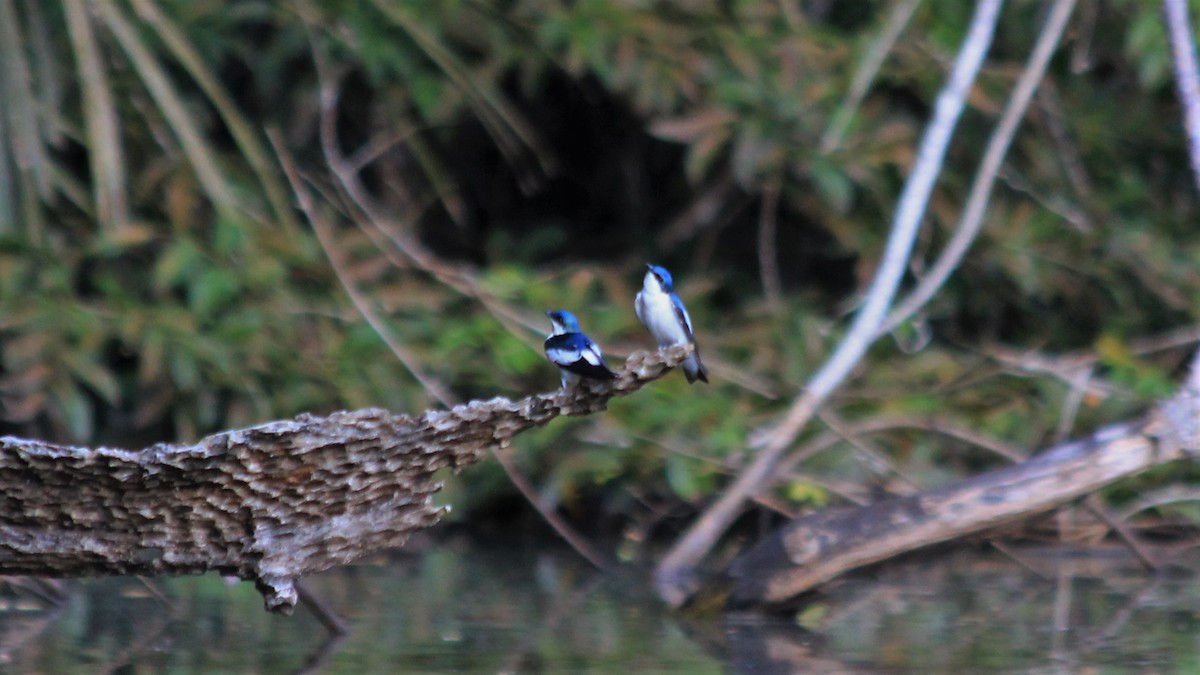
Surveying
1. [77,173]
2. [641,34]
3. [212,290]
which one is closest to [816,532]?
[212,290]

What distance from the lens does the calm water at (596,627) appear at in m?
3.55

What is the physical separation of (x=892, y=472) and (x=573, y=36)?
2353mm

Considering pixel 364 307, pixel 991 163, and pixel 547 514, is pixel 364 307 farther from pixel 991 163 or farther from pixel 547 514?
pixel 991 163

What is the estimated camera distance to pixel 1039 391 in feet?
21.5

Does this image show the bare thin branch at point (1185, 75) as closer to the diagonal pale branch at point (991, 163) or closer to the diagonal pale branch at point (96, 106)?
the diagonal pale branch at point (991, 163)

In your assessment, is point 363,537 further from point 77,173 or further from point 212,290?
point 77,173

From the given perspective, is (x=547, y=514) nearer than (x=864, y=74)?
Yes

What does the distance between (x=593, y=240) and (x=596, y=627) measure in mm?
4486

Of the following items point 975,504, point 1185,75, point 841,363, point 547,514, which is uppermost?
point 1185,75

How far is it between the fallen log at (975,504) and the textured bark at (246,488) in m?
1.16

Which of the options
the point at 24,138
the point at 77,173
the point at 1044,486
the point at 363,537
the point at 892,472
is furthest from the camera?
the point at 77,173

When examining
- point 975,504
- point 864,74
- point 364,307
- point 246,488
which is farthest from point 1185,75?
point 364,307

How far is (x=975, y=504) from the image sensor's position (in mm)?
4227

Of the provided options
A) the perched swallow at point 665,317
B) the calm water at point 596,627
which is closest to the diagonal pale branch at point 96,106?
the calm water at point 596,627
